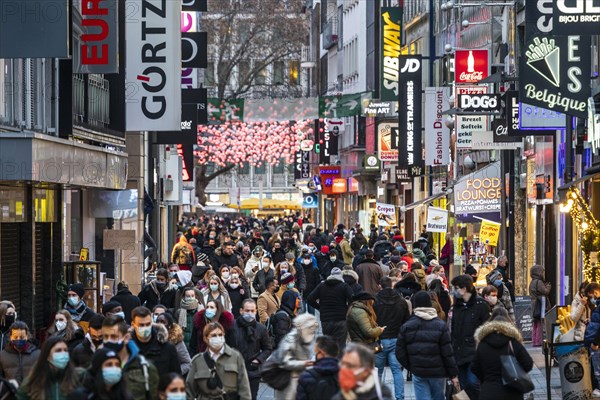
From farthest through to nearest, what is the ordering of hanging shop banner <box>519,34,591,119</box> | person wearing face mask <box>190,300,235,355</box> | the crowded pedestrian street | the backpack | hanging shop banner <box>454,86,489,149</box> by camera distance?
hanging shop banner <box>454,86,489,149</box> < hanging shop banner <box>519,34,591,119</box> < person wearing face mask <box>190,300,235,355</box> < the crowded pedestrian street < the backpack

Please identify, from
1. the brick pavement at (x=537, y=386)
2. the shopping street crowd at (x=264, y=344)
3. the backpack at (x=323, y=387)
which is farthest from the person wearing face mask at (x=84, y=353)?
the brick pavement at (x=537, y=386)

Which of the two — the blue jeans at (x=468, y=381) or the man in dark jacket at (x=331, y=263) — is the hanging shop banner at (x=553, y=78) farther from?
the man in dark jacket at (x=331, y=263)

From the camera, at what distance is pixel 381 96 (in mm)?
58812

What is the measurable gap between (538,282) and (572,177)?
4730mm

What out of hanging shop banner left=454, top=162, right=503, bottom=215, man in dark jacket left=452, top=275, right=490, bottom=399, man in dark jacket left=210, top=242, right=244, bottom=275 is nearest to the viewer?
man in dark jacket left=452, top=275, right=490, bottom=399

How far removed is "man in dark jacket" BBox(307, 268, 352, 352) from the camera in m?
23.7

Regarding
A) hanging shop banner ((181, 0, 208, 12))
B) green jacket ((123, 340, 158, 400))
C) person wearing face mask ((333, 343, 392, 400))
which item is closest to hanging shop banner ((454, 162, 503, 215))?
hanging shop banner ((181, 0, 208, 12))

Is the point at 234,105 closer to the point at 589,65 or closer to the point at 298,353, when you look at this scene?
the point at 589,65

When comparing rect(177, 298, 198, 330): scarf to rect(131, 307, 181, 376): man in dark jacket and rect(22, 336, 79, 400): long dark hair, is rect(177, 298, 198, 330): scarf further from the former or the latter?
rect(22, 336, 79, 400): long dark hair

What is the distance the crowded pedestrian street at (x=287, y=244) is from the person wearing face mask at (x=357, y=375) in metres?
0.02

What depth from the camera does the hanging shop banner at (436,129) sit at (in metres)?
50.1

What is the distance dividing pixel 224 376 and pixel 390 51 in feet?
152

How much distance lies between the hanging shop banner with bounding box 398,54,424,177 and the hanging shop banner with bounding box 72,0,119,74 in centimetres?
2777

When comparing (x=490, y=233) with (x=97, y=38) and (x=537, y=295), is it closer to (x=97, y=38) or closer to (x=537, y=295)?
(x=537, y=295)
